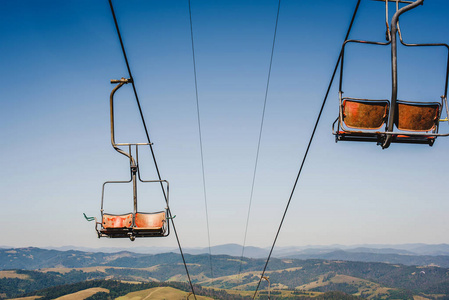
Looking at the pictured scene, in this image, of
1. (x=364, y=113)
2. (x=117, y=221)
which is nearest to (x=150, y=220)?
(x=117, y=221)

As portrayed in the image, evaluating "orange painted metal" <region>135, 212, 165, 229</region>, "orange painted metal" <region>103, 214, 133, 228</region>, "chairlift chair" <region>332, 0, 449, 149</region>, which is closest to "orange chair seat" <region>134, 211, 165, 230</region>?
"orange painted metal" <region>135, 212, 165, 229</region>

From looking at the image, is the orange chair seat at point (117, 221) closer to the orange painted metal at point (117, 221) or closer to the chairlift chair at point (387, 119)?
the orange painted metal at point (117, 221)

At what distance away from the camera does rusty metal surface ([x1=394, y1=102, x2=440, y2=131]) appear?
7.81 m

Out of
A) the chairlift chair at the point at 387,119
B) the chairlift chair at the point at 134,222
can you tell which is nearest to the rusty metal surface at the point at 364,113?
the chairlift chair at the point at 387,119

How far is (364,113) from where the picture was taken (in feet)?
25.7

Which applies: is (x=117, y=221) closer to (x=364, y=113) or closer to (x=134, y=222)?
(x=134, y=222)

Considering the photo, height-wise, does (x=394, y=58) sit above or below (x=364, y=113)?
above

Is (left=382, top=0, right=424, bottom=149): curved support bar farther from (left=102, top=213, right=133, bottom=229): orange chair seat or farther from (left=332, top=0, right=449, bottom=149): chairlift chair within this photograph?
(left=102, top=213, right=133, bottom=229): orange chair seat

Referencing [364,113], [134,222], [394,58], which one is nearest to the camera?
[394,58]

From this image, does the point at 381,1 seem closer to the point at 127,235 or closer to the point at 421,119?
the point at 421,119

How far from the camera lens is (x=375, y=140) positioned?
26.0ft

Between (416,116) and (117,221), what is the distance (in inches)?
370

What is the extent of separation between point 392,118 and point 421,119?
0.82 meters

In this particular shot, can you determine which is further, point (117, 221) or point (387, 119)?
point (117, 221)
